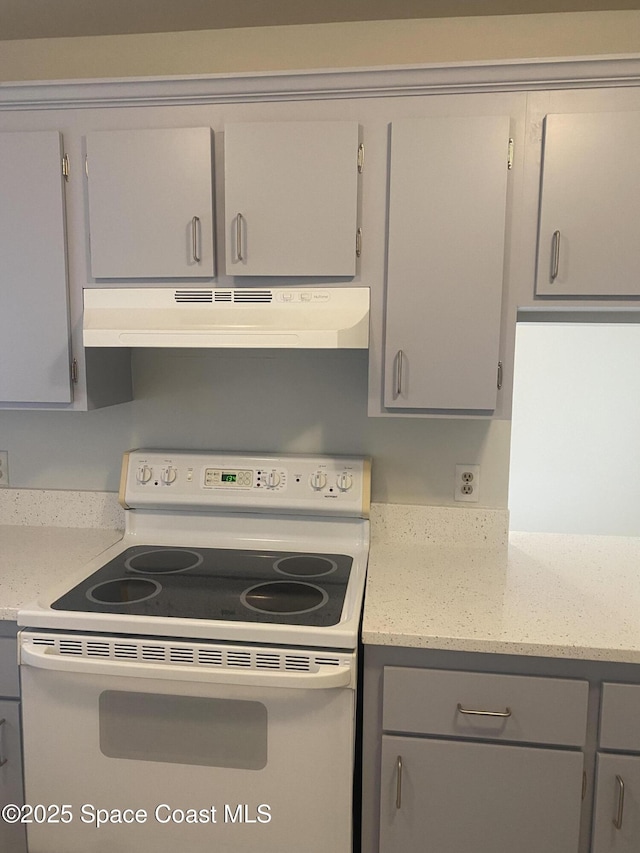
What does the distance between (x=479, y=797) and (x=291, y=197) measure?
155 centimetres

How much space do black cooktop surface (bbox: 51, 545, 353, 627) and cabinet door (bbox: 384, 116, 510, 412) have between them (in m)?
0.55

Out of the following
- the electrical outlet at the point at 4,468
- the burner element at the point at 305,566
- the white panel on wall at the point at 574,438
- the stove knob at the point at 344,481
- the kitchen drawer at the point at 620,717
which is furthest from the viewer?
the white panel on wall at the point at 574,438

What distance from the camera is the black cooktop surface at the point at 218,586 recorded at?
1574 millimetres

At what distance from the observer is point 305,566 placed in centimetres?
189

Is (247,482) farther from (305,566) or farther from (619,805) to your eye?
(619,805)

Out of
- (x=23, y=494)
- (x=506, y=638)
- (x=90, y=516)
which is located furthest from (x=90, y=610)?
(x=506, y=638)

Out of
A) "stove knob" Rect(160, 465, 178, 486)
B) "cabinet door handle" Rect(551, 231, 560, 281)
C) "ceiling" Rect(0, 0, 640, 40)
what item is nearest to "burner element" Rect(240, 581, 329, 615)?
"stove knob" Rect(160, 465, 178, 486)

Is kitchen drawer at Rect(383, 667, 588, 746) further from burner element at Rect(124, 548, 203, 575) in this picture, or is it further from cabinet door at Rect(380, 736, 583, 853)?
burner element at Rect(124, 548, 203, 575)

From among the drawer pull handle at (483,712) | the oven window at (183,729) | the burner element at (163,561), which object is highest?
the burner element at (163,561)

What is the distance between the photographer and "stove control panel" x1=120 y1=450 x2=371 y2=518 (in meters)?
1.97

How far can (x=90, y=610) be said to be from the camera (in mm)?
1564

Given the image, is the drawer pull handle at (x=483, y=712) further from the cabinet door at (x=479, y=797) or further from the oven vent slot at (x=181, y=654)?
the oven vent slot at (x=181, y=654)

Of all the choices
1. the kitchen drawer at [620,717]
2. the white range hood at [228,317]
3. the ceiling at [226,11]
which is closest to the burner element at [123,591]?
the white range hood at [228,317]

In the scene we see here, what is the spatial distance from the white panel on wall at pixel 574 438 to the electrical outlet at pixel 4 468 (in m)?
1.91
